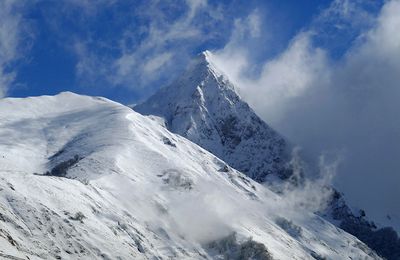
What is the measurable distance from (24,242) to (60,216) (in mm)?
23542

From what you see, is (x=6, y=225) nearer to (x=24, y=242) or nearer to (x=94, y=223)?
(x=24, y=242)

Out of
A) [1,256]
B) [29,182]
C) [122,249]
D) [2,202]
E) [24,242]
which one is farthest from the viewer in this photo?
[29,182]

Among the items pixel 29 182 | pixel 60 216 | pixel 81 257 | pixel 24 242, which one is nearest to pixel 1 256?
pixel 24 242

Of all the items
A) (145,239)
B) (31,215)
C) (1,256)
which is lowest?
(1,256)

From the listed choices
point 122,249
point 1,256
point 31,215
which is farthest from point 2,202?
point 1,256

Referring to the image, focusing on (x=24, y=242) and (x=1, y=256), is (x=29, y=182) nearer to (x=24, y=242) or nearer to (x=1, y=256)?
(x=24, y=242)

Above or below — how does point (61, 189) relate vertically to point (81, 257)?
above

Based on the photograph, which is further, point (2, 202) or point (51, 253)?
point (2, 202)

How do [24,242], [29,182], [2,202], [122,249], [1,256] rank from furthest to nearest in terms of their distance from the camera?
1. [29,182]
2. [122,249]
3. [2,202]
4. [24,242]
5. [1,256]

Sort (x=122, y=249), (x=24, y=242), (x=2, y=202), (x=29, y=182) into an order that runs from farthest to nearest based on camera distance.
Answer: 1. (x=29, y=182)
2. (x=122, y=249)
3. (x=2, y=202)
4. (x=24, y=242)

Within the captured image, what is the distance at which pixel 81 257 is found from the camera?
16138cm

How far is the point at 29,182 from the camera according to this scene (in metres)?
190

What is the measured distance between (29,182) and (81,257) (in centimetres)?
3565

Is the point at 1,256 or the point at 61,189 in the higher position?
the point at 61,189
